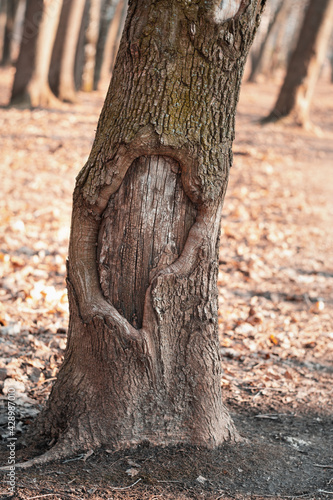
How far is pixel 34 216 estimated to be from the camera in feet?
21.1

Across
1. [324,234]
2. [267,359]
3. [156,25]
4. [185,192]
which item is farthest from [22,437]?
[324,234]

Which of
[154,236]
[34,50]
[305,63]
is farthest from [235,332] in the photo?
[305,63]

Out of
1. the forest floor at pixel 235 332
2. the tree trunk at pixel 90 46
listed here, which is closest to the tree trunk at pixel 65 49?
the tree trunk at pixel 90 46

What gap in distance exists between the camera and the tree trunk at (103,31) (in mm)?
19203

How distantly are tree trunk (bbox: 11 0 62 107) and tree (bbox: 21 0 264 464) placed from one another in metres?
11.2

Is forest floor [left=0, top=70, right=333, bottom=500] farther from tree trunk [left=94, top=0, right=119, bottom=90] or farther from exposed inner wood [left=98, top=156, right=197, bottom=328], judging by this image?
tree trunk [left=94, top=0, right=119, bottom=90]

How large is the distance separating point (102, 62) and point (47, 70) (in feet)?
25.4

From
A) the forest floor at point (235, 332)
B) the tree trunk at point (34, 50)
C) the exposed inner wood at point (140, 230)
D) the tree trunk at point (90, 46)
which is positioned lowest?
the forest floor at point (235, 332)

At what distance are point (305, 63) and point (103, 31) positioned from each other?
979 cm

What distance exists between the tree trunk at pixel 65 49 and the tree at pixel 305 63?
6.04 m

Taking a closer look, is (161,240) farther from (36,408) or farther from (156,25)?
(36,408)

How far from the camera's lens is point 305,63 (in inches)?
538

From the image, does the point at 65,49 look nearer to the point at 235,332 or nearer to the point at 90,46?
the point at 90,46

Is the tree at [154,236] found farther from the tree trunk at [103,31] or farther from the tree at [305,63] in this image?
the tree trunk at [103,31]
